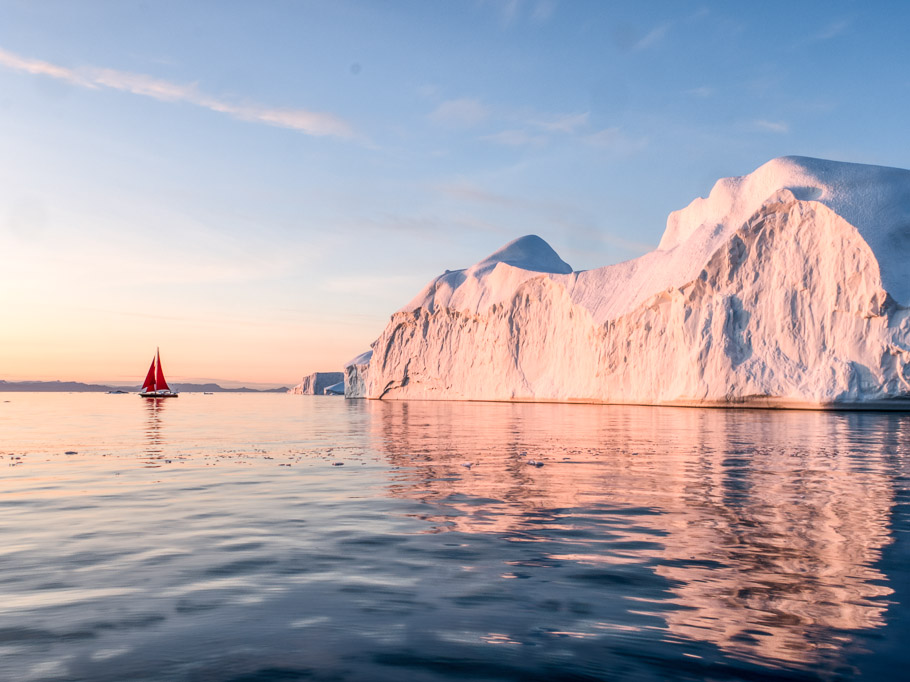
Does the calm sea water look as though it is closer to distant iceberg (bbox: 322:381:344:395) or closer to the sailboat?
the sailboat

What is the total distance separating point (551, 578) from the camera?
464 cm

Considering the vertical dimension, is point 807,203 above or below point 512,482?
above

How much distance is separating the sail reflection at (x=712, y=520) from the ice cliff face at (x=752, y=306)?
86.8ft

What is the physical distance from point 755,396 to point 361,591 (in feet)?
135

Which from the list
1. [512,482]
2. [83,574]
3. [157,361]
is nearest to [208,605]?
[83,574]

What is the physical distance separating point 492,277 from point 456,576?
64.3 m

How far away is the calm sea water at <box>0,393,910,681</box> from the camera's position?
326cm

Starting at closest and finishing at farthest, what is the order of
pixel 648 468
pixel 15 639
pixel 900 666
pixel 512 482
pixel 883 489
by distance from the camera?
pixel 900 666 < pixel 15 639 < pixel 883 489 < pixel 512 482 < pixel 648 468

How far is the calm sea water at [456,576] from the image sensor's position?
3256 millimetres

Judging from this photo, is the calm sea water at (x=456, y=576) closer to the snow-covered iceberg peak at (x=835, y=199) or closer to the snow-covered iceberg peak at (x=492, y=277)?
the snow-covered iceberg peak at (x=835, y=199)

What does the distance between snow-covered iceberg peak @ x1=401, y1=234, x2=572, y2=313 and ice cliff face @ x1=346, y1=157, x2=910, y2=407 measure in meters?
3.24

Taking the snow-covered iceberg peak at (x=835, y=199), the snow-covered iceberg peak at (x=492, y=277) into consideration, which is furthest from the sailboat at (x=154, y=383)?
the snow-covered iceberg peak at (x=835, y=199)

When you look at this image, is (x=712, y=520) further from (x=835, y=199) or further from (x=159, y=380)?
(x=159, y=380)

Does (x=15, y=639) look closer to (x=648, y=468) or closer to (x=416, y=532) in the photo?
(x=416, y=532)
